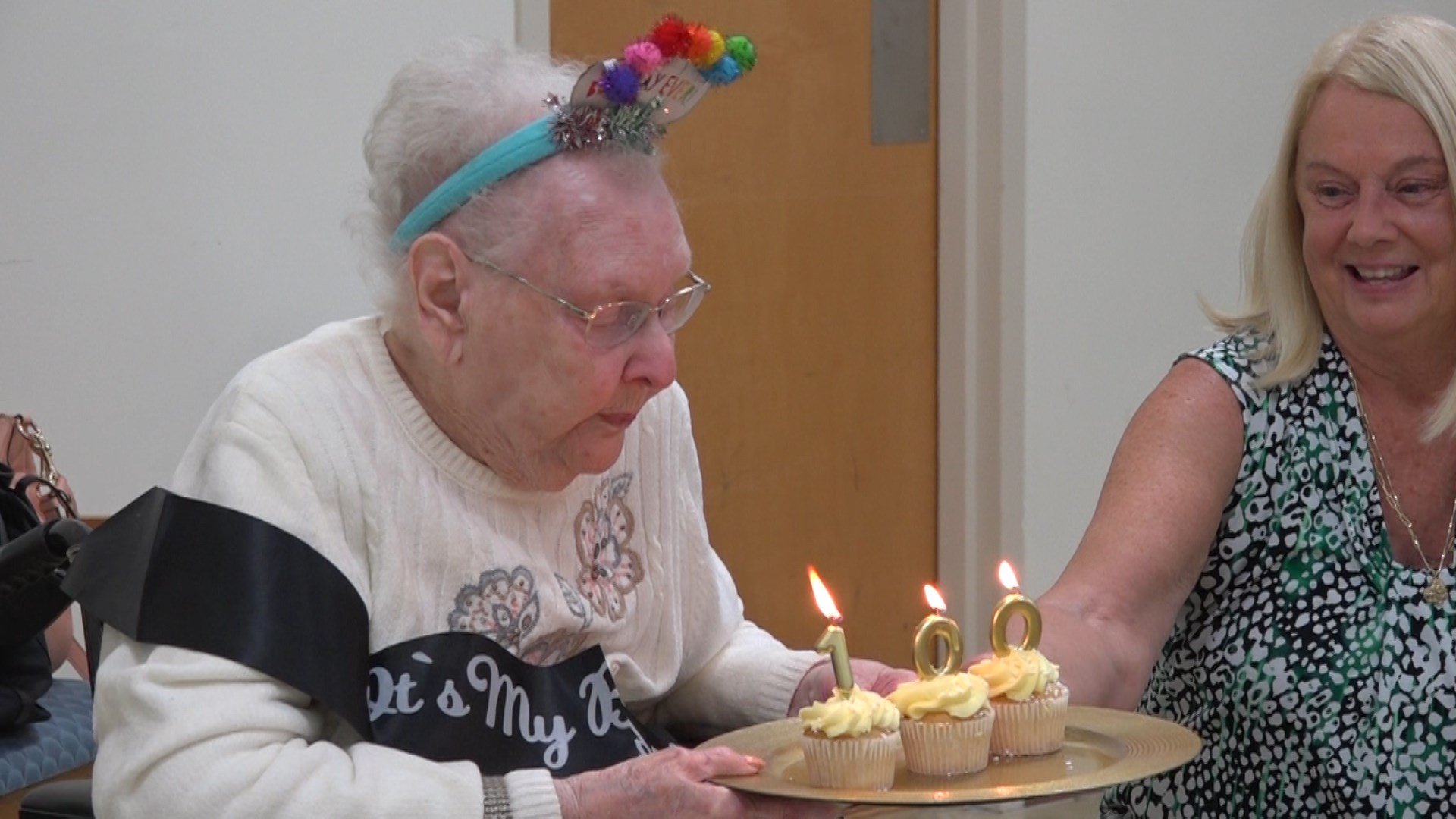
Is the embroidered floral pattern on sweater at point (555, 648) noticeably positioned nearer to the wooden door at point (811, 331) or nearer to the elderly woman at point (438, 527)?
the elderly woman at point (438, 527)

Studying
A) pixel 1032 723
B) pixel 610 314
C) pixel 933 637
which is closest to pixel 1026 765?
pixel 1032 723

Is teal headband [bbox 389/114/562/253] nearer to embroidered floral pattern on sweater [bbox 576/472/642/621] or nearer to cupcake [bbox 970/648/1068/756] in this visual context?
embroidered floral pattern on sweater [bbox 576/472/642/621]

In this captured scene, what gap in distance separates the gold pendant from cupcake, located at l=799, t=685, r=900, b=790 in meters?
0.85

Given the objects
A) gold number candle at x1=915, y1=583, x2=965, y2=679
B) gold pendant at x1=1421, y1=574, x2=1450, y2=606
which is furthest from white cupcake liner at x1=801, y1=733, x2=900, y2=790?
gold pendant at x1=1421, y1=574, x2=1450, y2=606

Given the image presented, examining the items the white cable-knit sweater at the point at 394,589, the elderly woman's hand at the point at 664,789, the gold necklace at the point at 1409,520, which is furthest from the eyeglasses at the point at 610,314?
the gold necklace at the point at 1409,520

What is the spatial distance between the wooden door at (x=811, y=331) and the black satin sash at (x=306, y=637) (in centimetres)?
292

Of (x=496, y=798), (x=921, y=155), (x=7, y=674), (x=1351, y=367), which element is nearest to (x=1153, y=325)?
(x=921, y=155)

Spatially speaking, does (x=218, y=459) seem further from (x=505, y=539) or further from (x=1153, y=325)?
(x=1153, y=325)

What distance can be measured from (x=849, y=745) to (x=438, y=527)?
1.54ft

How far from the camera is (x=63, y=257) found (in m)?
3.74

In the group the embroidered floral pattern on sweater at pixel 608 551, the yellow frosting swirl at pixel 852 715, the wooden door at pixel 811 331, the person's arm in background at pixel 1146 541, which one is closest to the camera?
the yellow frosting swirl at pixel 852 715

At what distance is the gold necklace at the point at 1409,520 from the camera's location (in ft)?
7.14

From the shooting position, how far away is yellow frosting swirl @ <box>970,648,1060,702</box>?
69.9 inches

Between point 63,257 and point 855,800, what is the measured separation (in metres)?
2.75
